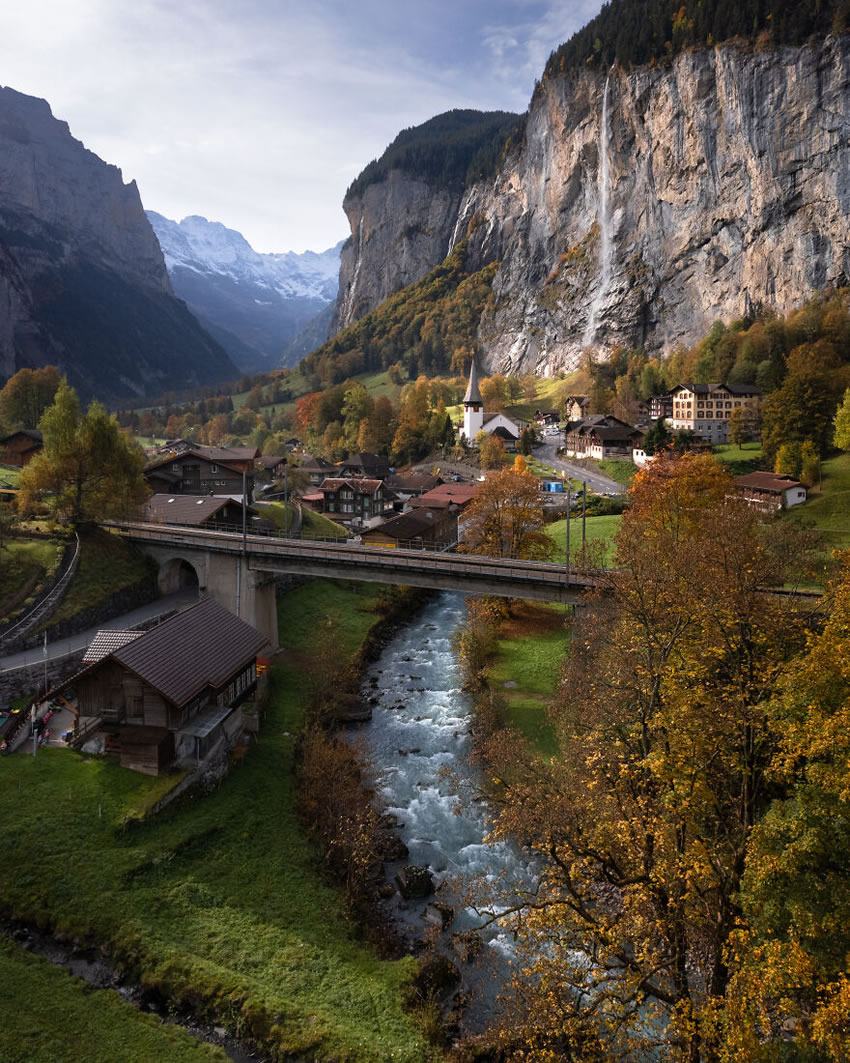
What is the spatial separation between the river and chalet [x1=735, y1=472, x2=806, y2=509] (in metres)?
32.8

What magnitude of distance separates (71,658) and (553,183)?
19378cm

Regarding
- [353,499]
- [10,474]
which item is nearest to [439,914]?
[353,499]

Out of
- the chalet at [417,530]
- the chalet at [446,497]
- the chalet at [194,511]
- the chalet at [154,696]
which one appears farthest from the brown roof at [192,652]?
the chalet at [446,497]

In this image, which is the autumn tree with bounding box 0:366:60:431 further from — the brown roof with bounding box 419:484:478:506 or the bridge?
the brown roof with bounding box 419:484:478:506

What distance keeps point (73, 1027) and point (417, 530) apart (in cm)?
5030

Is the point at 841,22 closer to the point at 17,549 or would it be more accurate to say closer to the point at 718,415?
the point at 718,415

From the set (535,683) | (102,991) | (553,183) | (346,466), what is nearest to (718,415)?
(346,466)

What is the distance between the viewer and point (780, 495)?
190 ft

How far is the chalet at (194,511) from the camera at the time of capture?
57.4 m

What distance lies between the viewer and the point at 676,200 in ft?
465

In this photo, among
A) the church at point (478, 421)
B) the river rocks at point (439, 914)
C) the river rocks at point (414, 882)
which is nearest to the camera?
the river rocks at point (439, 914)

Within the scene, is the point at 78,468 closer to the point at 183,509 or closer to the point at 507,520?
the point at 183,509

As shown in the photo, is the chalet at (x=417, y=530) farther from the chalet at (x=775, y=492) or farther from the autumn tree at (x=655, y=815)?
the autumn tree at (x=655, y=815)

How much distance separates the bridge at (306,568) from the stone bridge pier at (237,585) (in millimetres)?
72
